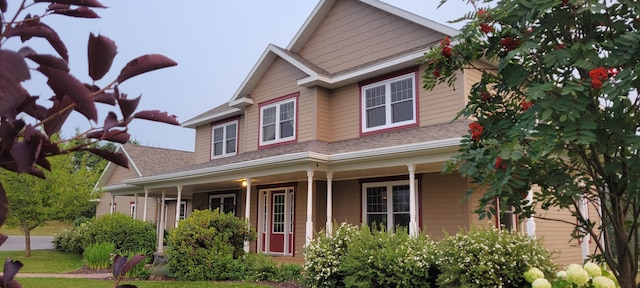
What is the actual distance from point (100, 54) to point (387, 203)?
39.4 feet

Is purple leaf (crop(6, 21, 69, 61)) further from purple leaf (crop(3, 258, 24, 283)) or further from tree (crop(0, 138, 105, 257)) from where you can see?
tree (crop(0, 138, 105, 257))

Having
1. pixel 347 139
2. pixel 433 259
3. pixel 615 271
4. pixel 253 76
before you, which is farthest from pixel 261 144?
pixel 615 271

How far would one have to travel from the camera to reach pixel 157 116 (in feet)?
4.74

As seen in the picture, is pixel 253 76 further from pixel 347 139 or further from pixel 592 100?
pixel 592 100

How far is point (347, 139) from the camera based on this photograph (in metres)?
13.7

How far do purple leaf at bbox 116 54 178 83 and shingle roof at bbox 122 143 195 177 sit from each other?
24574mm

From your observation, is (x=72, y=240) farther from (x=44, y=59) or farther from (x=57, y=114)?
(x=44, y=59)

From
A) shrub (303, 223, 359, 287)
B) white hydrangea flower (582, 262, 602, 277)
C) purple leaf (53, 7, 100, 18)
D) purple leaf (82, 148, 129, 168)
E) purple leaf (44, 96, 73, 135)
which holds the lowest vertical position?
shrub (303, 223, 359, 287)

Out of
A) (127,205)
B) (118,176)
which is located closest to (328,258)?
(127,205)

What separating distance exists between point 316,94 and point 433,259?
7088 mm

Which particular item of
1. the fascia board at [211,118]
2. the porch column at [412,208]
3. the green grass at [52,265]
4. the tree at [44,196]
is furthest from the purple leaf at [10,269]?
the tree at [44,196]

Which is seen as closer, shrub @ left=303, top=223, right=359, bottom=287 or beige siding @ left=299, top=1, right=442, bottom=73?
shrub @ left=303, top=223, right=359, bottom=287

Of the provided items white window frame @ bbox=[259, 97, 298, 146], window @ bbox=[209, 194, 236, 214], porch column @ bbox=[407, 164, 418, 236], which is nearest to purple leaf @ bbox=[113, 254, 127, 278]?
porch column @ bbox=[407, 164, 418, 236]

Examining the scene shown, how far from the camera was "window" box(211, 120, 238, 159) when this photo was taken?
17.5 m
